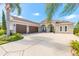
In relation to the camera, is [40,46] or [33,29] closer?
[40,46]

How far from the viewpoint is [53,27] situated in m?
3.14

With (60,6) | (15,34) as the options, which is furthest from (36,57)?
(60,6)

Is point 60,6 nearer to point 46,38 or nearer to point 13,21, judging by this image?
point 46,38

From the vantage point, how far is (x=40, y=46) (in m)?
3.00

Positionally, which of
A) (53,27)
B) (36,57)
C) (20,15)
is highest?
(20,15)

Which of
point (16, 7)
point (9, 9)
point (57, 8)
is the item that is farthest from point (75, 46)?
point (9, 9)

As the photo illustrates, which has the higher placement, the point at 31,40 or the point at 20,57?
the point at 31,40

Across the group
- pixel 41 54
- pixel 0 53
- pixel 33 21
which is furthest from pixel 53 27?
pixel 0 53

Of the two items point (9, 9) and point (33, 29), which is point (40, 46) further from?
point (9, 9)

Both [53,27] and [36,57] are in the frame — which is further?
[53,27]

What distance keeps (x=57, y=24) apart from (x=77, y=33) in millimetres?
446

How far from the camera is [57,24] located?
10.3 ft

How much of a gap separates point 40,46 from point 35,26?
0.45 metres

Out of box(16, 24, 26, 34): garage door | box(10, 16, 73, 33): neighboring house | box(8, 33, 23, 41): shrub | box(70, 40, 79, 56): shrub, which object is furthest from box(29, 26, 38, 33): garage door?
box(70, 40, 79, 56): shrub
